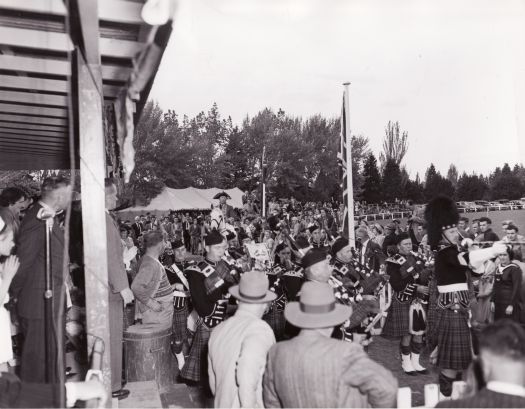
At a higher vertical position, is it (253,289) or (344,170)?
(344,170)

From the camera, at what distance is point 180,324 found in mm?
7094

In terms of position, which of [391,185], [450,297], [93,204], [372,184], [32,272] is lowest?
[450,297]

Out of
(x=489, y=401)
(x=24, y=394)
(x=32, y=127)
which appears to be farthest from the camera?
(x=32, y=127)

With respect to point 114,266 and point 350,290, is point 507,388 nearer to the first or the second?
point 114,266

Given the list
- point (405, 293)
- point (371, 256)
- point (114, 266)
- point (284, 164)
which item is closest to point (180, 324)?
point (114, 266)

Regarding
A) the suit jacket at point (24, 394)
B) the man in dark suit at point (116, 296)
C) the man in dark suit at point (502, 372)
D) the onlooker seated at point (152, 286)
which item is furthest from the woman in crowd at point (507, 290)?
the suit jacket at point (24, 394)

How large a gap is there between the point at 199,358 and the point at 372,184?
50.2 metres

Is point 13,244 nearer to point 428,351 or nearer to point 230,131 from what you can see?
point 428,351

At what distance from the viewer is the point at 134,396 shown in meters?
4.56

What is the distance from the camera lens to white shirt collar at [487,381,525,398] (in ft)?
6.99

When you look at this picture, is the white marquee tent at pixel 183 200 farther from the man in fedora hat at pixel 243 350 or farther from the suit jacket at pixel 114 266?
the man in fedora hat at pixel 243 350

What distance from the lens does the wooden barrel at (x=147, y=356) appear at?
5488 millimetres

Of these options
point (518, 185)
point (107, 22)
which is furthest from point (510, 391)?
point (518, 185)

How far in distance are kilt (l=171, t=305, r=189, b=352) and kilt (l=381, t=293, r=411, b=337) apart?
2.74 meters
